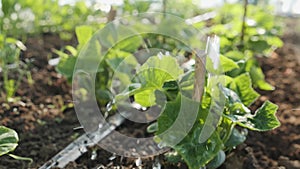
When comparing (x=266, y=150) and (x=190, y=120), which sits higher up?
(x=190, y=120)

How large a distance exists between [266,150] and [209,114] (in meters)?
0.51

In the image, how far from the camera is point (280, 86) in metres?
2.47

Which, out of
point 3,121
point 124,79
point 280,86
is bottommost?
point 280,86

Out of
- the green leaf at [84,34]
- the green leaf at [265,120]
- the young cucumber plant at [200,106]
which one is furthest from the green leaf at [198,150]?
the green leaf at [84,34]

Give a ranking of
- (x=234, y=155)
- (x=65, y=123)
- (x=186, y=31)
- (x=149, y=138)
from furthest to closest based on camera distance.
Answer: (x=186, y=31)
(x=65, y=123)
(x=149, y=138)
(x=234, y=155)

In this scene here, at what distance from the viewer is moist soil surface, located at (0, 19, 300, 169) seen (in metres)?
1.59

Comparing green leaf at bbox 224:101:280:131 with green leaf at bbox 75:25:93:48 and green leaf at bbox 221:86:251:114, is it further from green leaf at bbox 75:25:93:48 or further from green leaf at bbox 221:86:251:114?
green leaf at bbox 75:25:93:48

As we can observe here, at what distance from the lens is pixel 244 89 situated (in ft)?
4.98

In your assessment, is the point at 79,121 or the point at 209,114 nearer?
the point at 209,114

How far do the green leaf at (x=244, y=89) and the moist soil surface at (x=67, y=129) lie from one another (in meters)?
0.22

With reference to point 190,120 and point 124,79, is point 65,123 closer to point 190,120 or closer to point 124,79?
point 124,79

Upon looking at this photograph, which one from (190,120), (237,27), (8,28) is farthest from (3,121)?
(237,27)

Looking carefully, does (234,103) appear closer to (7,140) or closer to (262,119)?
(262,119)

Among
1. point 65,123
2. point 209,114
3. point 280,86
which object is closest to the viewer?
point 209,114
